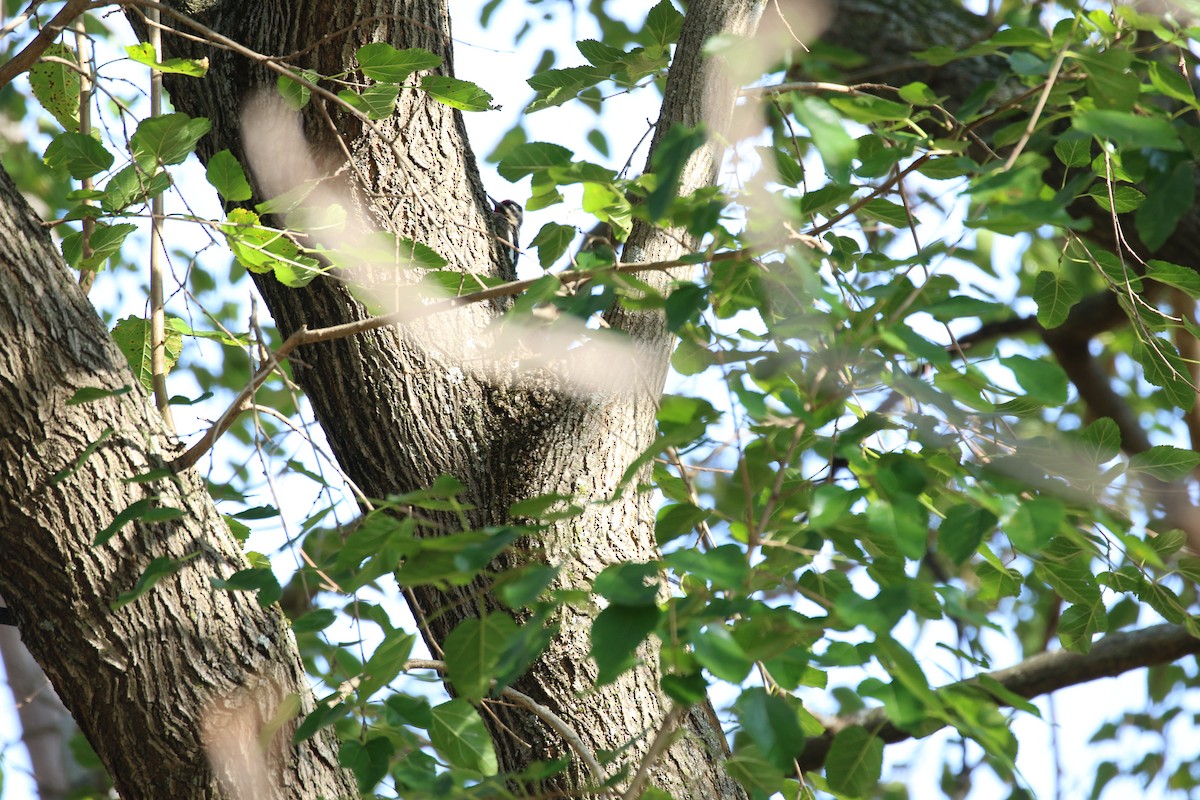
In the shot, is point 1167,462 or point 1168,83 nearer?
point 1168,83

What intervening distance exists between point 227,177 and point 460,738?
0.69m

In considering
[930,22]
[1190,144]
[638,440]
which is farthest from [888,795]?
[930,22]

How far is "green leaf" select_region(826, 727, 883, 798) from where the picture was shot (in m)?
0.87

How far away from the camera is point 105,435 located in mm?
1111

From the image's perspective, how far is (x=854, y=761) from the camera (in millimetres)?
864

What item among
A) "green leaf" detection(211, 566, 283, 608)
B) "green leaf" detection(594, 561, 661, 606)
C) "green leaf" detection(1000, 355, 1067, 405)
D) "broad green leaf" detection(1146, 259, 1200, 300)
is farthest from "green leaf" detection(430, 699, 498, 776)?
"broad green leaf" detection(1146, 259, 1200, 300)

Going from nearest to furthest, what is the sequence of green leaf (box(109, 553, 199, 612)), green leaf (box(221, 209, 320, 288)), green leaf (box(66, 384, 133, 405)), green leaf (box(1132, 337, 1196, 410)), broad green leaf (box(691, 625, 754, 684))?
broad green leaf (box(691, 625, 754, 684)) → green leaf (box(109, 553, 199, 612)) → green leaf (box(66, 384, 133, 405)) → green leaf (box(221, 209, 320, 288)) → green leaf (box(1132, 337, 1196, 410))

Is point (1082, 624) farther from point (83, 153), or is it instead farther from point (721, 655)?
point (83, 153)

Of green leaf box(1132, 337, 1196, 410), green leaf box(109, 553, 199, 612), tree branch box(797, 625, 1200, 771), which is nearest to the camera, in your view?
green leaf box(109, 553, 199, 612)

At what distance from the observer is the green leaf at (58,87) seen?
1.50 meters

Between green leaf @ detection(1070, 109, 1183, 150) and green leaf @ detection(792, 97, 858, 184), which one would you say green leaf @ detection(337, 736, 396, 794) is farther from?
green leaf @ detection(1070, 109, 1183, 150)

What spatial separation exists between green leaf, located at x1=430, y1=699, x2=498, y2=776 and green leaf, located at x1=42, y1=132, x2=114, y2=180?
31.0 inches

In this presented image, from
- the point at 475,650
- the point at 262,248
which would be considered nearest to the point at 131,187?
the point at 262,248

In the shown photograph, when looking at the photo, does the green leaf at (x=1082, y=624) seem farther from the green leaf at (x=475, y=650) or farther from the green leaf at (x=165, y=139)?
the green leaf at (x=165, y=139)
